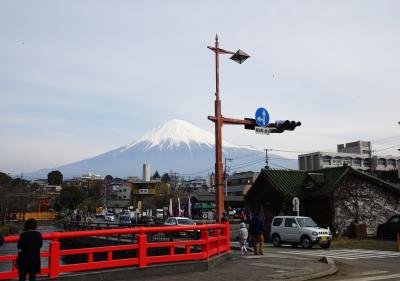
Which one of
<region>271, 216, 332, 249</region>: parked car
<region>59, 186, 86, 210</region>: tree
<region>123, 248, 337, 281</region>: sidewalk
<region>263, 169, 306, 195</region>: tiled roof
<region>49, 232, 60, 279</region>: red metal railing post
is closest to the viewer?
<region>49, 232, 60, 279</region>: red metal railing post

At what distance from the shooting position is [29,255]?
30.6ft

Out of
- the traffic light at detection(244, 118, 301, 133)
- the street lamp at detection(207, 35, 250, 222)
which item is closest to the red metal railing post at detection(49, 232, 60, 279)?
the street lamp at detection(207, 35, 250, 222)

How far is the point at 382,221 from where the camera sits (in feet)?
116

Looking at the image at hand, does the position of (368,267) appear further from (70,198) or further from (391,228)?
(70,198)

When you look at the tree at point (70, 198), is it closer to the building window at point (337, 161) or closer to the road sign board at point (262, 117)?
the building window at point (337, 161)

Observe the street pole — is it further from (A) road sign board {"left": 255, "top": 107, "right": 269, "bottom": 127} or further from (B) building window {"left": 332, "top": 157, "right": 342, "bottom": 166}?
(B) building window {"left": 332, "top": 157, "right": 342, "bottom": 166}

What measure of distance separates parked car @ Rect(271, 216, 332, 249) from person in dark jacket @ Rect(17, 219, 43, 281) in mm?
19258

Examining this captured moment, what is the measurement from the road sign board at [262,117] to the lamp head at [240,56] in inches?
87.0

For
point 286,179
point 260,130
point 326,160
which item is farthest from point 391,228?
point 326,160

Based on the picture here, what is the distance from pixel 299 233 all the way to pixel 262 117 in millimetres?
10091

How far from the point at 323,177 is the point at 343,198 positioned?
2.20 metres

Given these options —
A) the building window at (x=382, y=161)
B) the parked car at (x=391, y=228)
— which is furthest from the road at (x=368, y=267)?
the building window at (x=382, y=161)

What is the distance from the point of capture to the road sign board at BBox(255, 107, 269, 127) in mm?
19328

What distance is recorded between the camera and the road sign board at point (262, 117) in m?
19.3
